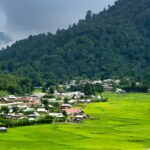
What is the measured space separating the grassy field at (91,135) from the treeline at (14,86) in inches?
1440

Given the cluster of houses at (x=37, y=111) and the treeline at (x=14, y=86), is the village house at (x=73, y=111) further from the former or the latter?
the treeline at (x=14, y=86)

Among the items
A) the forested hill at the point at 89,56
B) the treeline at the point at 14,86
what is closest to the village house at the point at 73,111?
the treeline at the point at 14,86

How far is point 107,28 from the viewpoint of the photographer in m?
190

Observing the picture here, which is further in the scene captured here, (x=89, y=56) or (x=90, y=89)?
(x=89, y=56)

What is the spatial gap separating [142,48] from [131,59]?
6.91m

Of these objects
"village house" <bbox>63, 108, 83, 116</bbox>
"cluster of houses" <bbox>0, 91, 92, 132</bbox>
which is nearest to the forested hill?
"cluster of houses" <bbox>0, 91, 92, 132</bbox>

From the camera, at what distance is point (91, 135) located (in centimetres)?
6012

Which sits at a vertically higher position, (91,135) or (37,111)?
(37,111)

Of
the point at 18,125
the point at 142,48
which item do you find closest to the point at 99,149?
the point at 18,125

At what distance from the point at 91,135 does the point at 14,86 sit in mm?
59221

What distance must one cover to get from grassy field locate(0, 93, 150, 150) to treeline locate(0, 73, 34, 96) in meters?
36.6

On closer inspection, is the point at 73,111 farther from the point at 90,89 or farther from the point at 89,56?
the point at 89,56

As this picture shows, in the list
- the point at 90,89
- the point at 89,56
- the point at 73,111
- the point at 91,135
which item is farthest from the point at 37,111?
the point at 89,56

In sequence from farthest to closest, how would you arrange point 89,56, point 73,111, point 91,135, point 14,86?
point 89,56, point 14,86, point 73,111, point 91,135
